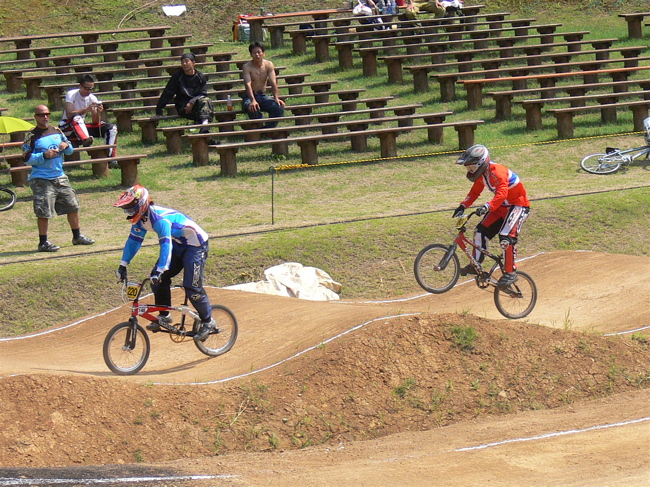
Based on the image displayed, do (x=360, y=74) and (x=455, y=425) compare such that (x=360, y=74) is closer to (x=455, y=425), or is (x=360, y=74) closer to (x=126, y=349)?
(x=126, y=349)

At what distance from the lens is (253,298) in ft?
37.9

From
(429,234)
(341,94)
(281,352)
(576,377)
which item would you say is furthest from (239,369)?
(341,94)

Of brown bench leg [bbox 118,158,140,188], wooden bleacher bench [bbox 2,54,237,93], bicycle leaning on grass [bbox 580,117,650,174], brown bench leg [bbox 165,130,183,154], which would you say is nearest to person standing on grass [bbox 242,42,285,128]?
brown bench leg [bbox 165,130,183,154]

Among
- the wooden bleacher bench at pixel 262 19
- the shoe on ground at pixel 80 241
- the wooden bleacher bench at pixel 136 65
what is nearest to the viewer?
the shoe on ground at pixel 80 241

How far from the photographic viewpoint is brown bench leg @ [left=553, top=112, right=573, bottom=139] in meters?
18.9

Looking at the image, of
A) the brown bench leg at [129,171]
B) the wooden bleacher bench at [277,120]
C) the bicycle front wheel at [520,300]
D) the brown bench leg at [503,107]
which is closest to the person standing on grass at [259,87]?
the wooden bleacher bench at [277,120]

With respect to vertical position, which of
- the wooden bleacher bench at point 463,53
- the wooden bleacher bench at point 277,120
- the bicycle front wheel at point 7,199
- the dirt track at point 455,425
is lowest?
the dirt track at point 455,425

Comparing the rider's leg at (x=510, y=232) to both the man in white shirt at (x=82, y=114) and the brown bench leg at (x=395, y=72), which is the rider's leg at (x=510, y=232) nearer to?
the man in white shirt at (x=82, y=114)

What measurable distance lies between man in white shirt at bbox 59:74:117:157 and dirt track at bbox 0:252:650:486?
606 cm

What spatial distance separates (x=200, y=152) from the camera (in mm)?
17703

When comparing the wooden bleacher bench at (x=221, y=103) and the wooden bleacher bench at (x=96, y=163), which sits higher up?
the wooden bleacher bench at (x=221, y=103)

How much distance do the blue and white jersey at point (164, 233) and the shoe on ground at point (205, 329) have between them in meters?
0.88

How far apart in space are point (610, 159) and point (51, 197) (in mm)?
11028

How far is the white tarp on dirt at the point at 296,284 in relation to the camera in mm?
12125
